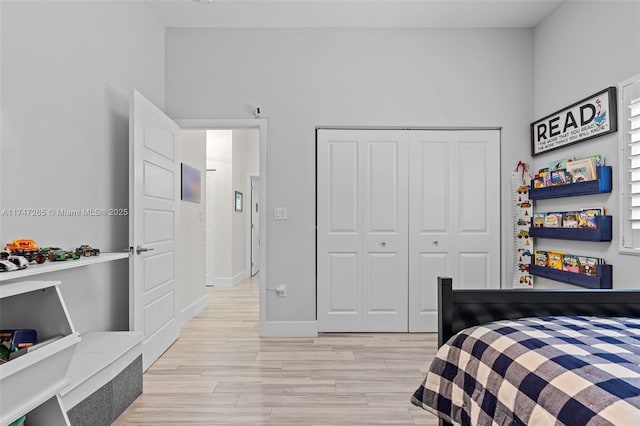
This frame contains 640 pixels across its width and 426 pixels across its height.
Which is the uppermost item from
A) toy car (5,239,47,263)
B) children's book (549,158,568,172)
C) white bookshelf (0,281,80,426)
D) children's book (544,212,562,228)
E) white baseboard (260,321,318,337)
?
children's book (549,158,568,172)

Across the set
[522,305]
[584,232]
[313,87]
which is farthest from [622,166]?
[313,87]

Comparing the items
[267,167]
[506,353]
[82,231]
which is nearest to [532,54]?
[267,167]

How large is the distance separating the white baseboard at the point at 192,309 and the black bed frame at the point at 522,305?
A: 2989 mm

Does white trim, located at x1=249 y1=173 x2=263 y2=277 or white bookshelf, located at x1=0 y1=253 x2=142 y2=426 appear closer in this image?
white bookshelf, located at x1=0 y1=253 x2=142 y2=426

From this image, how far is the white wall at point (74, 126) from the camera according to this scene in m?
1.95

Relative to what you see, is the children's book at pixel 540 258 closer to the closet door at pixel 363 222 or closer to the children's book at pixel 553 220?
the children's book at pixel 553 220

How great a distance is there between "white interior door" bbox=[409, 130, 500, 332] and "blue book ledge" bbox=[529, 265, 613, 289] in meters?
0.42

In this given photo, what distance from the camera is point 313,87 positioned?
3.91 metres

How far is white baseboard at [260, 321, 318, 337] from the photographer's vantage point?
382 centimetres

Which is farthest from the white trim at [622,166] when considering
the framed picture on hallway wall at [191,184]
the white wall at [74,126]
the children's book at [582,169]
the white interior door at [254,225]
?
the white interior door at [254,225]

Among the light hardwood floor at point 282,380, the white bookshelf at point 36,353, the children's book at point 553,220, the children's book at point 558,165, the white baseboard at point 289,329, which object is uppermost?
the children's book at point 558,165

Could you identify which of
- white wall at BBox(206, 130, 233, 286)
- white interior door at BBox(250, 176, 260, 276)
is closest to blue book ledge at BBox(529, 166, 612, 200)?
white wall at BBox(206, 130, 233, 286)

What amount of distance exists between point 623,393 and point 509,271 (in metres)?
3.23

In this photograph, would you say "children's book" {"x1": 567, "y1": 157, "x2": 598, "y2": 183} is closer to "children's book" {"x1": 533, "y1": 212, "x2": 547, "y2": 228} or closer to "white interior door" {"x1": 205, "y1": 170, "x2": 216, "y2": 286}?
"children's book" {"x1": 533, "y1": 212, "x2": 547, "y2": 228}
